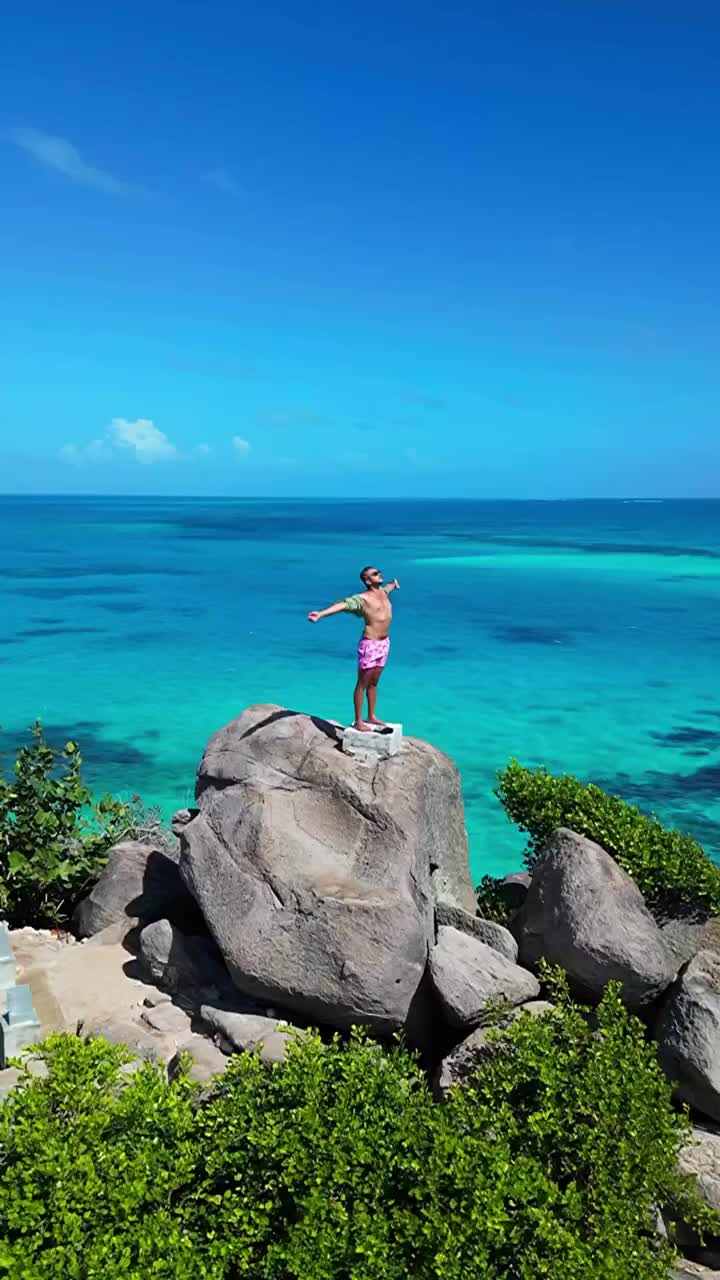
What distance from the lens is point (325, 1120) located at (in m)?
6.43

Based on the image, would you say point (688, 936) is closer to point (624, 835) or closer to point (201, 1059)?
point (624, 835)

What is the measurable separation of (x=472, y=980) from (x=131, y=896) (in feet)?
16.1

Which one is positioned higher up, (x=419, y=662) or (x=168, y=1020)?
(x=168, y=1020)

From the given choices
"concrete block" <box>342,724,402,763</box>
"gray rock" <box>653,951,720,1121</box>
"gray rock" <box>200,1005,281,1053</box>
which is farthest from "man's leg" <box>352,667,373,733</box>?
"gray rock" <box>653,951,720,1121</box>

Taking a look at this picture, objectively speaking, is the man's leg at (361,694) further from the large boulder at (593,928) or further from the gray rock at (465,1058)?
the gray rock at (465,1058)

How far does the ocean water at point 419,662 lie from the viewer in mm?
25906

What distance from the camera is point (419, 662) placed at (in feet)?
131

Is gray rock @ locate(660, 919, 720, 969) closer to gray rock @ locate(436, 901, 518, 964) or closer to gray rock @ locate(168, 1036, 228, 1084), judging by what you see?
gray rock @ locate(436, 901, 518, 964)

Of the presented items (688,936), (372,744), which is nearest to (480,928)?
(688,936)

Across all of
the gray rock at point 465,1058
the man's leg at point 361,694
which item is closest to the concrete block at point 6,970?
the gray rock at point 465,1058

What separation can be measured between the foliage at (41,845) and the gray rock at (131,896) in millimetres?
436

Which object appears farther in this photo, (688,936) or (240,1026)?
(688,936)

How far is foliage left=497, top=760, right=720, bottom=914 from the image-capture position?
1086 centimetres

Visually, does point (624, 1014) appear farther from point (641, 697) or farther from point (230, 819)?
point (641, 697)
